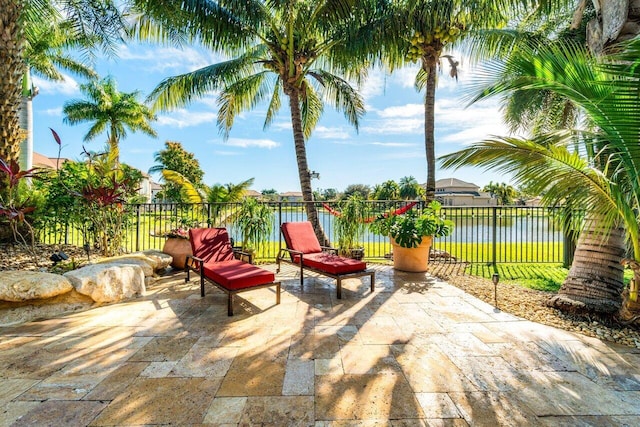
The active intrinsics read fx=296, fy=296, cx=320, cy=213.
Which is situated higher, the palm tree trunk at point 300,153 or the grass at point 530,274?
the palm tree trunk at point 300,153

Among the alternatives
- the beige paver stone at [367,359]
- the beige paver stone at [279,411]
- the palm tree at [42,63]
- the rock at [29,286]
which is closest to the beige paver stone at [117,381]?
the beige paver stone at [279,411]

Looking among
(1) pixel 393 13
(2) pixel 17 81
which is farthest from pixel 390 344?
(2) pixel 17 81

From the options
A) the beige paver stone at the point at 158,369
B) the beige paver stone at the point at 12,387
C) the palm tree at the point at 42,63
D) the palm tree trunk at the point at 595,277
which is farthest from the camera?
the palm tree at the point at 42,63

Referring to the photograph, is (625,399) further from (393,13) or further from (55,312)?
(393,13)

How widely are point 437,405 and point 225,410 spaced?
1.39m

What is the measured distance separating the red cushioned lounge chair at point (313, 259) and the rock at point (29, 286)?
3.11m

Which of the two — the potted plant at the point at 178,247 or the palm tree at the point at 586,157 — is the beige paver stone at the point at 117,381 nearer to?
the potted plant at the point at 178,247

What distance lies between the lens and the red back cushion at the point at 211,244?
477 centimetres

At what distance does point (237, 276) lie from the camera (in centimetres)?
A: 381

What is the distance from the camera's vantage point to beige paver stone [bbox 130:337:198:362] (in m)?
2.56

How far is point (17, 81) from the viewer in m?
5.43

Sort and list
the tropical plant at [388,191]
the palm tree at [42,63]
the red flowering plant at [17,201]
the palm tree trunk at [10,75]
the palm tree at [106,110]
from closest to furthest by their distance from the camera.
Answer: the red flowering plant at [17,201], the palm tree trunk at [10,75], the palm tree at [42,63], the palm tree at [106,110], the tropical plant at [388,191]

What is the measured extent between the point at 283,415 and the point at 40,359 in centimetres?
227

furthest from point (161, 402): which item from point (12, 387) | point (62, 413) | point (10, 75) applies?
point (10, 75)
